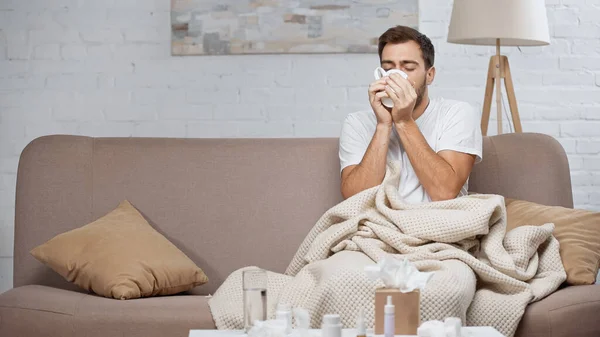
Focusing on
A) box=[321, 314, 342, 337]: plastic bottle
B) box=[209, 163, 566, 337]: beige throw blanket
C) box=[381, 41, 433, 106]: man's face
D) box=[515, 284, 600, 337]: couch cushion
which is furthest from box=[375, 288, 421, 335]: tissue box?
box=[381, 41, 433, 106]: man's face

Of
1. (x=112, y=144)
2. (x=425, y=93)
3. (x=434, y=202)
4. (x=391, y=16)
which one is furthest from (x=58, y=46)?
(x=434, y=202)

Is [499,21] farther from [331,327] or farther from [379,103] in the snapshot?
[331,327]

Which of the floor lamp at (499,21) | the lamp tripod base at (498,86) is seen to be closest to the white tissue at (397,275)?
the floor lamp at (499,21)

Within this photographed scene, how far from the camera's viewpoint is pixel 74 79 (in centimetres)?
407

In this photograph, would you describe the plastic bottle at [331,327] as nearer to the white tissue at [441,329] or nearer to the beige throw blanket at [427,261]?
the white tissue at [441,329]

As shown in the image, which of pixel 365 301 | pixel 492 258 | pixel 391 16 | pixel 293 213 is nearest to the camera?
pixel 365 301

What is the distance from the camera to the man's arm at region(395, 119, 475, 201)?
2809 millimetres

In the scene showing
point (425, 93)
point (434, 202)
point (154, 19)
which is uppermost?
point (154, 19)

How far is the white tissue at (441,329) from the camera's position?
5.87 feet

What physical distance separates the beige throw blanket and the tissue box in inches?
13.6

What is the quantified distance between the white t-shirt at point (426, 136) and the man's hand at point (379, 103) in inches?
4.9

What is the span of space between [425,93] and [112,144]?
42.9 inches

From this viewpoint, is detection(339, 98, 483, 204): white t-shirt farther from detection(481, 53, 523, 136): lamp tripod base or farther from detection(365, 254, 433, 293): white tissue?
detection(365, 254, 433, 293): white tissue

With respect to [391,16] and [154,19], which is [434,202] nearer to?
[391,16]
